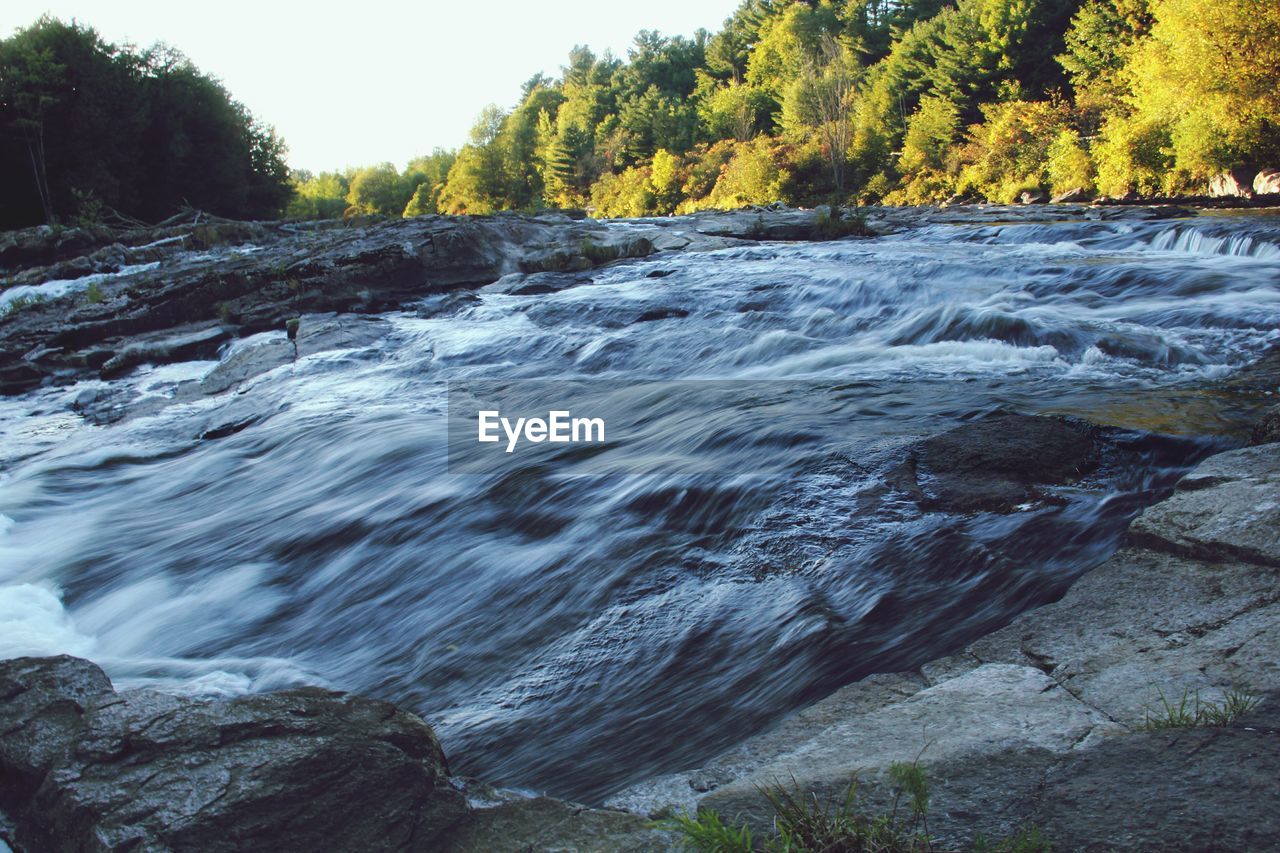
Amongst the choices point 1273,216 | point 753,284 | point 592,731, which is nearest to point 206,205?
point 753,284

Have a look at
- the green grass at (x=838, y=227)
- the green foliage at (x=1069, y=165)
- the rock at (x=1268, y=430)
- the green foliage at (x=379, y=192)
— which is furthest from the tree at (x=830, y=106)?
the green foliage at (x=379, y=192)

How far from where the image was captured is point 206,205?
4234 cm

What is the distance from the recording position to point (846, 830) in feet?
6.40

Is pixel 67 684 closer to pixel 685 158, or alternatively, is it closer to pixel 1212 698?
pixel 1212 698

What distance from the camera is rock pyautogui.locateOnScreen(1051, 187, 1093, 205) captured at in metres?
29.6

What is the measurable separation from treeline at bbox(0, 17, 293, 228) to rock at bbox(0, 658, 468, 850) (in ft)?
108

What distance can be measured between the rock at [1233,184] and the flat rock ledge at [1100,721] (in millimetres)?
22366

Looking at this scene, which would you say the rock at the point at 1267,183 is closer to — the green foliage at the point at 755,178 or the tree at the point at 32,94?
the green foliage at the point at 755,178

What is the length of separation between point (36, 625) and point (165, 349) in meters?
8.71

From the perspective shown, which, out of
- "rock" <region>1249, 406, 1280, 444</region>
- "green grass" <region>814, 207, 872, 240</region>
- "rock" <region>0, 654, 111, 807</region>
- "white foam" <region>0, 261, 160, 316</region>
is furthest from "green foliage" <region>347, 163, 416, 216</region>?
"rock" <region>0, 654, 111, 807</region>

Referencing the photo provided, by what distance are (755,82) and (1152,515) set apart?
8553 cm

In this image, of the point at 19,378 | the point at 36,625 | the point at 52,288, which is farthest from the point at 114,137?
the point at 36,625

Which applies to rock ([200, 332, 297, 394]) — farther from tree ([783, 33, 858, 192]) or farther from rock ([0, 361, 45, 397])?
tree ([783, 33, 858, 192])

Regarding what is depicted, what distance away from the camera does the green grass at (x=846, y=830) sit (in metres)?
1.90
